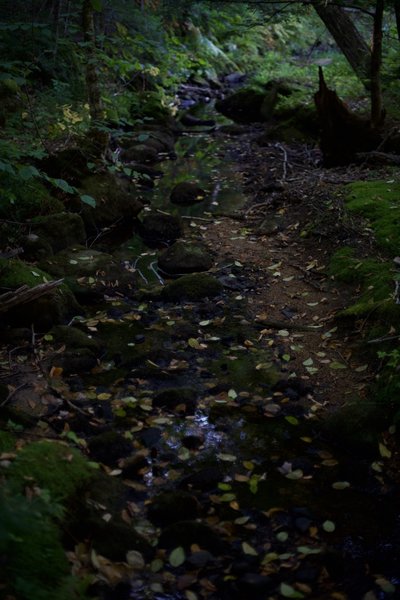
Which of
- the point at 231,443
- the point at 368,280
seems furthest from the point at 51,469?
the point at 368,280


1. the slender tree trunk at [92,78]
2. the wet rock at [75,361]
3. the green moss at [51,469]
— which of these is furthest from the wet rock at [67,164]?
the green moss at [51,469]

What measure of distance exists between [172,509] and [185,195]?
7.20 metres

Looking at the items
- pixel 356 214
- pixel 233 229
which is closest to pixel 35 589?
pixel 356 214

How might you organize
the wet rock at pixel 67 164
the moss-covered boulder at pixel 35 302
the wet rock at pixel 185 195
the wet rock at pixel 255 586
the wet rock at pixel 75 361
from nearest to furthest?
the wet rock at pixel 255 586
the wet rock at pixel 75 361
the moss-covered boulder at pixel 35 302
the wet rock at pixel 67 164
the wet rock at pixel 185 195

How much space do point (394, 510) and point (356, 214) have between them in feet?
15.3

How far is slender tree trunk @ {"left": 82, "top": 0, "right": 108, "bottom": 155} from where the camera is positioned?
8.45 metres

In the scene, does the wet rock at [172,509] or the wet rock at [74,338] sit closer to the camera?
the wet rock at [172,509]

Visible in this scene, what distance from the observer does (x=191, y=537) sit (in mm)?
3260

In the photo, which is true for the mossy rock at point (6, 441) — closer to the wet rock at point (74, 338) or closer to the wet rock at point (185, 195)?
the wet rock at point (74, 338)

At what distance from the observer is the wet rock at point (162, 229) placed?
27.6 feet

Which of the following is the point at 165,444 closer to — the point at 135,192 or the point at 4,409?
the point at 4,409

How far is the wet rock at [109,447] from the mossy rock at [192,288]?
2626 mm

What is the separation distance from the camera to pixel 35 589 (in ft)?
7.18

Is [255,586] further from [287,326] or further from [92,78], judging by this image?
[92,78]
